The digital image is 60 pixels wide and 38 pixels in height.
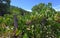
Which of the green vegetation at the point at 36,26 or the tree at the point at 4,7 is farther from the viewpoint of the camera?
the tree at the point at 4,7

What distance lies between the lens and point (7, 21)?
566 centimetres

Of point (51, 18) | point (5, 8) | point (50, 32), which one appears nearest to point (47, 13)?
point (51, 18)

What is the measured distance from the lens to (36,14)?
221 inches

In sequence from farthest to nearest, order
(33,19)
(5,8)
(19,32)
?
(5,8) < (33,19) < (19,32)

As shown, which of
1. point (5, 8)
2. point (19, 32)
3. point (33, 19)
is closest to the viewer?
point (19, 32)

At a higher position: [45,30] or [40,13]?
[40,13]

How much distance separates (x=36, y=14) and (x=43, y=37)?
2.15ft

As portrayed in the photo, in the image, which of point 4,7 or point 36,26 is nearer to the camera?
point 36,26

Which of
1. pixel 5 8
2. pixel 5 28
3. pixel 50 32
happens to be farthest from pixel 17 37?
pixel 5 8

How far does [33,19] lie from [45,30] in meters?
0.42

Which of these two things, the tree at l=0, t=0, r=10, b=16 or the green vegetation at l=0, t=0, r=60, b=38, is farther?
the tree at l=0, t=0, r=10, b=16

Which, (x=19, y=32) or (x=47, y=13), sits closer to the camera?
(x=19, y=32)

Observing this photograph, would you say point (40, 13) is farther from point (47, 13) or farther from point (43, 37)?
point (43, 37)

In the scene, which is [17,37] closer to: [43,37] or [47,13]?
[43,37]
